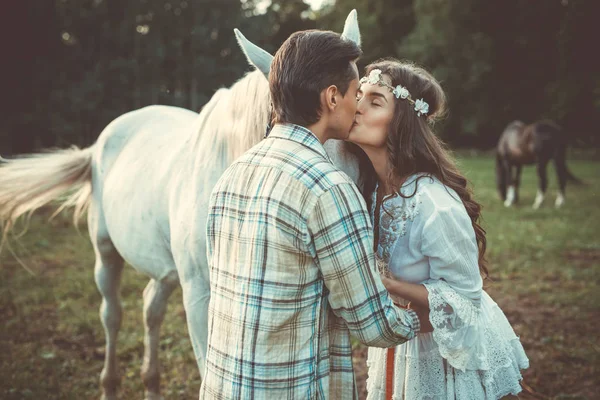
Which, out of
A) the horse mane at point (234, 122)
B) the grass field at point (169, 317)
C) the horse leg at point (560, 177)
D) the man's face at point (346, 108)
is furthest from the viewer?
the horse leg at point (560, 177)

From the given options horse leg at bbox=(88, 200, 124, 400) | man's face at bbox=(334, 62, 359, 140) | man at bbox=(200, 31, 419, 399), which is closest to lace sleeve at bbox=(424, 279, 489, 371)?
man at bbox=(200, 31, 419, 399)

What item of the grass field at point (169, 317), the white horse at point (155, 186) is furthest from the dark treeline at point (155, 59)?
the white horse at point (155, 186)

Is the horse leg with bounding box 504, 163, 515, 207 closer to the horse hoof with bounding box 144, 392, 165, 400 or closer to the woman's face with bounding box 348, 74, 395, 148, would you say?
the horse hoof with bounding box 144, 392, 165, 400

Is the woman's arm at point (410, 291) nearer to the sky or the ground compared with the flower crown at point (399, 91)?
nearer to the ground

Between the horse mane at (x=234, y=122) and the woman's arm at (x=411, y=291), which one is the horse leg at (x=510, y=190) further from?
the woman's arm at (x=411, y=291)

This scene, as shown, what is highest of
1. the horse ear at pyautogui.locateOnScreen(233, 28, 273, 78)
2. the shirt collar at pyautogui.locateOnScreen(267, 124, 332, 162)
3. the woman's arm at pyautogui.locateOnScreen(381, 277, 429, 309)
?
the horse ear at pyautogui.locateOnScreen(233, 28, 273, 78)

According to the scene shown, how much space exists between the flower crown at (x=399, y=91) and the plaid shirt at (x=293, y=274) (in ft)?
1.89

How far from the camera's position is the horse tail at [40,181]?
140 inches

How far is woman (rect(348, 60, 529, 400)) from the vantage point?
5.39ft

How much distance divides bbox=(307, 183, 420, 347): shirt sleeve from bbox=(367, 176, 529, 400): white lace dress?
37 cm

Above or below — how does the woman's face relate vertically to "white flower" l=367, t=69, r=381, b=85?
below

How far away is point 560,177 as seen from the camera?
11148 mm

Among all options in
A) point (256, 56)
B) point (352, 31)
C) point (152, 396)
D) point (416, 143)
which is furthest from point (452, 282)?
point (152, 396)

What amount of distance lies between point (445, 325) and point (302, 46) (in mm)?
986
